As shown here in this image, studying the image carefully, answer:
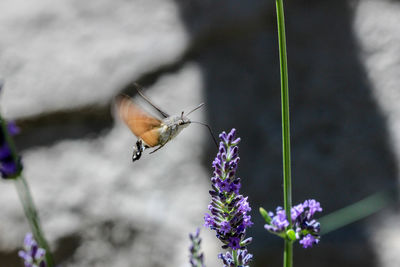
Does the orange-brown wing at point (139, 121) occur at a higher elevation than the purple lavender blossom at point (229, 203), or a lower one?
higher

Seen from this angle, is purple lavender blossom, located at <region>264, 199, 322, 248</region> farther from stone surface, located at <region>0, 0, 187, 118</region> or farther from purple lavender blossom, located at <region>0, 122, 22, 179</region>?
stone surface, located at <region>0, 0, 187, 118</region>

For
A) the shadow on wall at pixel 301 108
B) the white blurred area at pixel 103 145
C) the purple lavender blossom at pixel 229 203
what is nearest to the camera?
the purple lavender blossom at pixel 229 203

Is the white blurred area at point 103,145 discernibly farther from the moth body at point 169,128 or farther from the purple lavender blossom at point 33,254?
the purple lavender blossom at point 33,254

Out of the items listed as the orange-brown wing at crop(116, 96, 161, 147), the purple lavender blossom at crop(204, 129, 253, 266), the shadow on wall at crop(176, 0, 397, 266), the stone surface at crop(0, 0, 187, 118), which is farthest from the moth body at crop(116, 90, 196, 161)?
the stone surface at crop(0, 0, 187, 118)

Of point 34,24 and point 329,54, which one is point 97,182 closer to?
point 34,24

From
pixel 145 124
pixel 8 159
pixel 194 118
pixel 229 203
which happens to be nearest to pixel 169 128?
pixel 145 124

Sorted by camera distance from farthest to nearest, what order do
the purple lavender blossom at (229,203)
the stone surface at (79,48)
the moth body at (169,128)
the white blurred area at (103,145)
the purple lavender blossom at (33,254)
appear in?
Answer: the stone surface at (79,48), the white blurred area at (103,145), the moth body at (169,128), the purple lavender blossom at (229,203), the purple lavender blossom at (33,254)

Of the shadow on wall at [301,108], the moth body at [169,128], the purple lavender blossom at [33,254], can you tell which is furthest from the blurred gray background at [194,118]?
the purple lavender blossom at [33,254]
